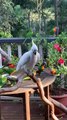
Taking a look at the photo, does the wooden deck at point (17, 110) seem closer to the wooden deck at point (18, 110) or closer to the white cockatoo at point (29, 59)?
the wooden deck at point (18, 110)

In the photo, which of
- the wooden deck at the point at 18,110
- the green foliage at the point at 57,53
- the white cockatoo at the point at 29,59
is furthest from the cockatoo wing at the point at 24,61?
the wooden deck at the point at 18,110

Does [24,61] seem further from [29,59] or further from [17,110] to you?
[17,110]

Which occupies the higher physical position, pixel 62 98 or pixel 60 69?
pixel 60 69

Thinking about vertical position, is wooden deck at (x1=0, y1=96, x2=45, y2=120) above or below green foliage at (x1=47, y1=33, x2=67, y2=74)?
below

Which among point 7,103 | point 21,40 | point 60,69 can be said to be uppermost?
point 21,40

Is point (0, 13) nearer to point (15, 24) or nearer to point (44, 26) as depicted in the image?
point (15, 24)

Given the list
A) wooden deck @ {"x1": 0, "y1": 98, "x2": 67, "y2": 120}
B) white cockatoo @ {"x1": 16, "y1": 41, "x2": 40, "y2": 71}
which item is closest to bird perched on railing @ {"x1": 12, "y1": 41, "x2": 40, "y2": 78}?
white cockatoo @ {"x1": 16, "y1": 41, "x2": 40, "y2": 71}

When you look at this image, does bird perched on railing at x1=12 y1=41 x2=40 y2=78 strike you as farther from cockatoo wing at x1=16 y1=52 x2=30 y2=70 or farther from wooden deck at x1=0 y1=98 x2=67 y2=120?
wooden deck at x1=0 y1=98 x2=67 y2=120

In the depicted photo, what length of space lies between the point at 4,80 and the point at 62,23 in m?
8.61

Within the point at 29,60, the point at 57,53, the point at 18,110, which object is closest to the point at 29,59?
the point at 29,60

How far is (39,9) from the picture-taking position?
10.4m

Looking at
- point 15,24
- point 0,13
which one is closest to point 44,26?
point 15,24

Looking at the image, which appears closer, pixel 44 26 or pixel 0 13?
pixel 0 13

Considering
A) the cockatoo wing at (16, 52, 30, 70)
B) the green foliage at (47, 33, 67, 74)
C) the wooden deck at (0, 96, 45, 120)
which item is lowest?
the wooden deck at (0, 96, 45, 120)
